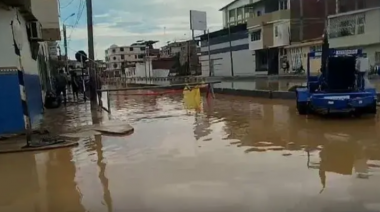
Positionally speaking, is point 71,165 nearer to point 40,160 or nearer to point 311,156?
point 40,160

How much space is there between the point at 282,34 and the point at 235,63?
41.9 ft

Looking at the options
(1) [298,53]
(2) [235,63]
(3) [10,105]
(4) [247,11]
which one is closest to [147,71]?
(2) [235,63]

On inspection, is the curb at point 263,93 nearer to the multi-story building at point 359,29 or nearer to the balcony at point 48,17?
the balcony at point 48,17

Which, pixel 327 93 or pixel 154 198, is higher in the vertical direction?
pixel 327 93

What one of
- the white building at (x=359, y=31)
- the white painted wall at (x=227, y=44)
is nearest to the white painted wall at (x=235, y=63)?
the white painted wall at (x=227, y=44)

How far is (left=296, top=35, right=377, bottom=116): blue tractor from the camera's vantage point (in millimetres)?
12855

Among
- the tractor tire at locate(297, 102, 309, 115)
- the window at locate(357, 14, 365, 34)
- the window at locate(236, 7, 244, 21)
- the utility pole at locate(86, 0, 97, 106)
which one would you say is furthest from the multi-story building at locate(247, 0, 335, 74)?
the tractor tire at locate(297, 102, 309, 115)

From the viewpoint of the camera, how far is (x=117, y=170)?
7602mm

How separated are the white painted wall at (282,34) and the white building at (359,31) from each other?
6082 mm

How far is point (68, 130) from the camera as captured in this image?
12.8 m

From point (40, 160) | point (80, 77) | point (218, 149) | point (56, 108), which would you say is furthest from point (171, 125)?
point (80, 77)

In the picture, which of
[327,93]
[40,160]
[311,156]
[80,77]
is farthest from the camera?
[80,77]

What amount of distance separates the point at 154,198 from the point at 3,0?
27.3 ft

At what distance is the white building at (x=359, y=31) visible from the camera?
107 ft
